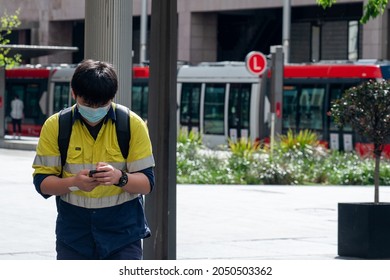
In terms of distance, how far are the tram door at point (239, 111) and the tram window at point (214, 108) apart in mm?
385

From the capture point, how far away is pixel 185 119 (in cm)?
4141

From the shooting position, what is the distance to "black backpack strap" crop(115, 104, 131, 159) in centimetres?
576

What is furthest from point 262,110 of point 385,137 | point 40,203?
point 385,137

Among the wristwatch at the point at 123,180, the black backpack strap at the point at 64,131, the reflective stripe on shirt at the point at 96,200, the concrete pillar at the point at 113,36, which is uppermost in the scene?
the concrete pillar at the point at 113,36

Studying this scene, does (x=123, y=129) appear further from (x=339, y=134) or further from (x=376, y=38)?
(x=376, y=38)

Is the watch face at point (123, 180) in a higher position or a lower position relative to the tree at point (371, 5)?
lower

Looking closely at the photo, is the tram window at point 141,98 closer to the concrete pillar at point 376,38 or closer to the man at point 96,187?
the concrete pillar at point 376,38

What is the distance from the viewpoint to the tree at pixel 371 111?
12.8 metres

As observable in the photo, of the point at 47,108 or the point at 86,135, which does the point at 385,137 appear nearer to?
the point at 86,135

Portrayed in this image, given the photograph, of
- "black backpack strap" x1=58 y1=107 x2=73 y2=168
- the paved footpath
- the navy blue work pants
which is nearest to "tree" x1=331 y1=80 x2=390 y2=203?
the paved footpath

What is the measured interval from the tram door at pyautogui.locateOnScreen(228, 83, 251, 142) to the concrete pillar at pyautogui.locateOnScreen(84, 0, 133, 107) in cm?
3101

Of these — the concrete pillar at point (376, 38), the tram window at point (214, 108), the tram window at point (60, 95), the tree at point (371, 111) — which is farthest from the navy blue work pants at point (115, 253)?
the concrete pillar at point (376, 38)
